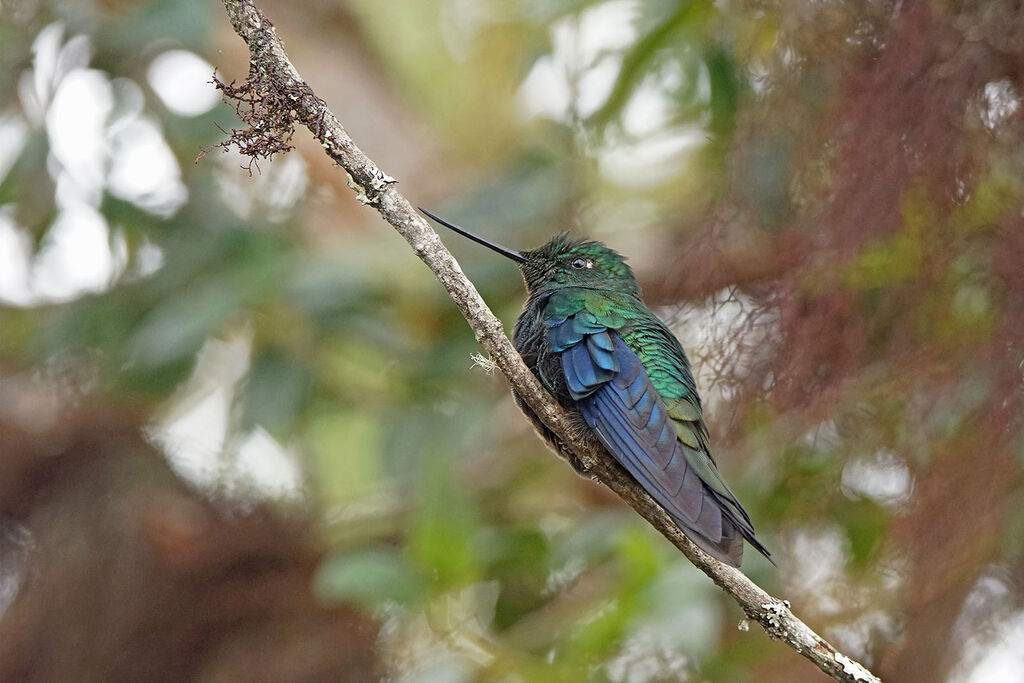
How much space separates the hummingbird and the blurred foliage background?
1.58 feet

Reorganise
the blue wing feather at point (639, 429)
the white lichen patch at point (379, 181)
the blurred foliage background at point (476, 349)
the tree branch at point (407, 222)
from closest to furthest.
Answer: the tree branch at point (407, 222) → the white lichen patch at point (379, 181) → the blue wing feather at point (639, 429) → the blurred foliage background at point (476, 349)

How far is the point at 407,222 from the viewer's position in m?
2.28

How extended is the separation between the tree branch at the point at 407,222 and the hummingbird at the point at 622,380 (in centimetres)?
9

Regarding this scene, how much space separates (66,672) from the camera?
484cm

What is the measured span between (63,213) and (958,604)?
3996 millimetres

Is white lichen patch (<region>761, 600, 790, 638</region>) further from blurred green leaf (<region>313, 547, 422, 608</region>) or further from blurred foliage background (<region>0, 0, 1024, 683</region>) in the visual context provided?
blurred green leaf (<region>313, 547, 422, 608</region>)

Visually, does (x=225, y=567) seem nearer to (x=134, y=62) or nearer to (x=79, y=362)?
(x=79, y=362)

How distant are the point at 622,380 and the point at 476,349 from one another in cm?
160

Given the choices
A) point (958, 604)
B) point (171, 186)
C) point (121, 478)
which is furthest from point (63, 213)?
point (958, 604)

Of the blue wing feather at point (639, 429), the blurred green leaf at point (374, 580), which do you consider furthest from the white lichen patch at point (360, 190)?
the blurred green leaf at point (374, 580)

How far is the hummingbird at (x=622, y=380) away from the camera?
2.46 m

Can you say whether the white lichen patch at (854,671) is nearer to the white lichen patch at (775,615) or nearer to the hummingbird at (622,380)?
the white lichen patch at (775,615)

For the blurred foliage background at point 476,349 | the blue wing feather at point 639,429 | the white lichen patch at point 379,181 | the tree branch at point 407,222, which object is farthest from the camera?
the blurred foliage background at point 476,349

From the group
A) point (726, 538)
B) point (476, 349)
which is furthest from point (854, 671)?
point (476, 349)
